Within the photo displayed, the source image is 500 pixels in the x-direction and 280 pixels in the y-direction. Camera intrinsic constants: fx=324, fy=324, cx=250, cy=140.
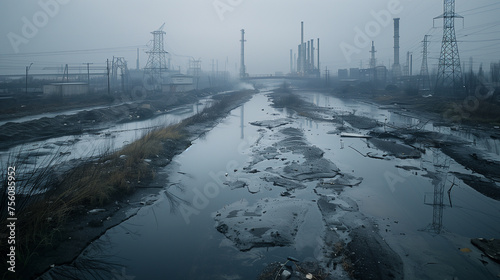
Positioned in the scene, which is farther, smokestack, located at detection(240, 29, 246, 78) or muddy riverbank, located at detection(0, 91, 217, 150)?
smokestack, located at detection(240, 29, 246, 78)

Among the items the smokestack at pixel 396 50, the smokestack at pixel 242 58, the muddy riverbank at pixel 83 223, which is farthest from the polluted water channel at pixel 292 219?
the smokestack at pixel 242 58

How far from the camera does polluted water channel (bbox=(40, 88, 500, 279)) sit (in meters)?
4.86

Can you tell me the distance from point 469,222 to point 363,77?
80.1 m

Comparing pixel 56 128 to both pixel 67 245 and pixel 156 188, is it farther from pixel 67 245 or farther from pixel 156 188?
pixel 67 245

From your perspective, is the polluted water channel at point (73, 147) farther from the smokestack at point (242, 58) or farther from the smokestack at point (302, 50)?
the smokestack at point (302, 50)

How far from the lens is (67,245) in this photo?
17.4 feet

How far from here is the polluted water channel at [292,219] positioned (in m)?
4.86

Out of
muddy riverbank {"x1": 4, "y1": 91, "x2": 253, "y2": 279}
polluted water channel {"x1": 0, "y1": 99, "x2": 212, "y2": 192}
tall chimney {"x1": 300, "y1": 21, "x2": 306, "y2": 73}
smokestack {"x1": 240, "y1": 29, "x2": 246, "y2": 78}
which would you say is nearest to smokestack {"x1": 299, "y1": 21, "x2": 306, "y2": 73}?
tall chimney {"x1": 300, "y1": 21, "x2": 306, "y2": 73}

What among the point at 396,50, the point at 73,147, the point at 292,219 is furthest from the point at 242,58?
the point at 292,219

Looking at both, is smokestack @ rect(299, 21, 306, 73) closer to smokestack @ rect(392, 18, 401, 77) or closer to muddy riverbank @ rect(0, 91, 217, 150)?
smokestack @ rect(392, 18, 401, 77)

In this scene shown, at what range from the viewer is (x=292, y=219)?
6.46 m

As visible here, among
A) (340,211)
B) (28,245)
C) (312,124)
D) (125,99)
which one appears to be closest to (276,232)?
(340,211)

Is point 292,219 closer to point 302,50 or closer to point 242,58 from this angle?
point 242,58

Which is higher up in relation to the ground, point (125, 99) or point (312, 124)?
point (125, 99)
